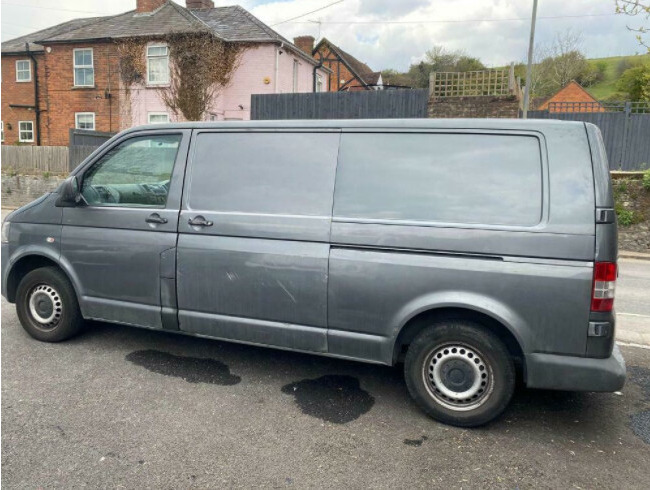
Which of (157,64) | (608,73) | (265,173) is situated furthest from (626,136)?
(608,73)

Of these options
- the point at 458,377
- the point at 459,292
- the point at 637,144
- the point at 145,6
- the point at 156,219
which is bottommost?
the point at 458,377

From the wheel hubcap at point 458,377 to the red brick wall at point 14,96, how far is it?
29.1m

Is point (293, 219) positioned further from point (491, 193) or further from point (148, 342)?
point (148, 342)

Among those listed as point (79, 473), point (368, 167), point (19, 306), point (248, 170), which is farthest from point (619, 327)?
point (19, 306)

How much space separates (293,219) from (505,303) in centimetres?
156

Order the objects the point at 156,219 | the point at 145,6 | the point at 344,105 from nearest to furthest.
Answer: the point at 156,219
the point at 344,105
the point at 145,6

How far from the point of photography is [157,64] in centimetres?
2338

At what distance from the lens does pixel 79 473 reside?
2791 millimetres

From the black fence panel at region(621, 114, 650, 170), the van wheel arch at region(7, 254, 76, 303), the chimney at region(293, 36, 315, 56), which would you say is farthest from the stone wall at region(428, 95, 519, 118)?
the chimney at region(293, 36, 315, 56)

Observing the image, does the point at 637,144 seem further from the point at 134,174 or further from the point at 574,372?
the point at 134,174

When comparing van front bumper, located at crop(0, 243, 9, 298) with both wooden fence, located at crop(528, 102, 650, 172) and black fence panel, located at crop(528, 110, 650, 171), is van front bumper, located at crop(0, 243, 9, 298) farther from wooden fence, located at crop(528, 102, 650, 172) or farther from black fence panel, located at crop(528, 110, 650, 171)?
black fence panel, located at crop(528, 110, 650, 171)

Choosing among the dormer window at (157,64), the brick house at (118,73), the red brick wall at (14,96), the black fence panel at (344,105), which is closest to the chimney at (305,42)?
the brick house at (118,73)

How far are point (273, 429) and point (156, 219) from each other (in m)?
1.92

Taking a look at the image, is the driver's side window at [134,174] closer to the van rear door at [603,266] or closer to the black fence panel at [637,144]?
the van rear door at [603,266]
